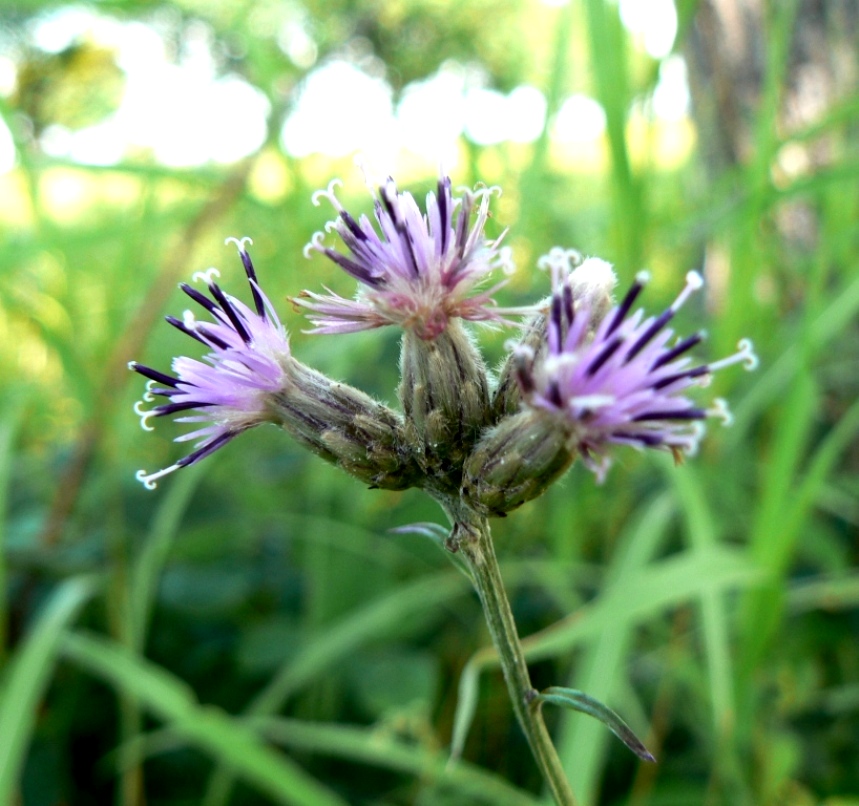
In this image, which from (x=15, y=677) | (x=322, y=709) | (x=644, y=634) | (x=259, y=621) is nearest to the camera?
(x=15, y=677)

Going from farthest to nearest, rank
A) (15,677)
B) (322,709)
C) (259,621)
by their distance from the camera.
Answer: (259,621)
(322,709)
(15,677)

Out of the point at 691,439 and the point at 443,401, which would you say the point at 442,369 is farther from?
the point at 691,439

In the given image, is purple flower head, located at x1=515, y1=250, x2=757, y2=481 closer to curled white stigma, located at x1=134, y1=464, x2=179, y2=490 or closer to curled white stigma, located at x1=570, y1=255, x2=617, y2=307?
curled white stigma, located at x1=570, y1=255, x2=617, y2=307

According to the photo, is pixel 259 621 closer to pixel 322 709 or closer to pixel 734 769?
pixel 322 709

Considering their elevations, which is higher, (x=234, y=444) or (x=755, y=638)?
(x=234, y=444)

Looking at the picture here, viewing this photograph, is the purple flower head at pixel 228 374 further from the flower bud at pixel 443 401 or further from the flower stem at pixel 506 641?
the flower stem at pixel 506 641

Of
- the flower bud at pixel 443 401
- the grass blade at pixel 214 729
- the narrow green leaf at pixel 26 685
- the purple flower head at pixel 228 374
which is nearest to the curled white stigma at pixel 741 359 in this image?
the flower bud at pixel 443 401

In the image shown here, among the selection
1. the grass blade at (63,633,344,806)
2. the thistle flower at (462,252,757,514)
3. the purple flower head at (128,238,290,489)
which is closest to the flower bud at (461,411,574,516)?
the thistle flower at (462,252,757,514)

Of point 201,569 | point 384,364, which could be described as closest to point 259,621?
point 201,569

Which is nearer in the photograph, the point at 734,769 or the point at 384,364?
the point at 734,769
